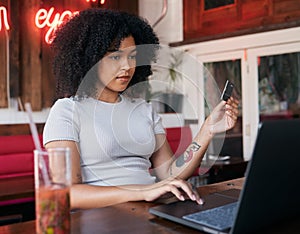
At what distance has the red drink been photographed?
0.73m

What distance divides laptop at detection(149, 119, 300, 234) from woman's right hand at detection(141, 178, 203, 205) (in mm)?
98

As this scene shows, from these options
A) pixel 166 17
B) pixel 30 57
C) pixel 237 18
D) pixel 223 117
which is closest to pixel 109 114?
pixel 223 117

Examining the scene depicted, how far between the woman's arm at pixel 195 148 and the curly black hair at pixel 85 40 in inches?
16.0

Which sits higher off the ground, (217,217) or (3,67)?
(3,67)

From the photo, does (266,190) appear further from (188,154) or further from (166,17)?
(166,17)

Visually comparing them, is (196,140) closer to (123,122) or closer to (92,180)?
(123,122)

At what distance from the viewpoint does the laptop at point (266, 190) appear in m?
0.73

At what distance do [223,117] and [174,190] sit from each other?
45cm

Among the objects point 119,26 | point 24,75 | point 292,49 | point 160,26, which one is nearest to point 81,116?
point 119,26

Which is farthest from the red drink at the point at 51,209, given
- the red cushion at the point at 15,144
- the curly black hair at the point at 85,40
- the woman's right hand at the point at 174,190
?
the red cushion at the point at 15,144

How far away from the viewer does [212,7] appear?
16.0 ft

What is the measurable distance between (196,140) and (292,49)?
295cm

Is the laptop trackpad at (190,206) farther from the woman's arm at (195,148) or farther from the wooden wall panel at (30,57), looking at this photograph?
the wooden wall panel at (30,57)

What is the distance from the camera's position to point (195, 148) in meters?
1.52
